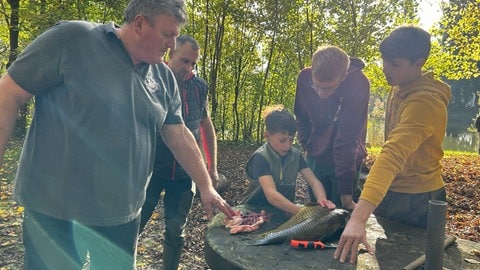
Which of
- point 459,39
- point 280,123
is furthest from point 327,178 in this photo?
point 459,39

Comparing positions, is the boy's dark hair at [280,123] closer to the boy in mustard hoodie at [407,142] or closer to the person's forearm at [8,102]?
the boy in mustard hoodie at [407,142]

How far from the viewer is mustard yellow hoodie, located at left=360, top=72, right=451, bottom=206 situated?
6.69ft

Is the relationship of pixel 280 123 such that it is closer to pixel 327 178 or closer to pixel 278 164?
pixel 278 164

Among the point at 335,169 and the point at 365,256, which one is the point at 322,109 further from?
the point at 365,256

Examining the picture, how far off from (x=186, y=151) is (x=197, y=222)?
362 cm

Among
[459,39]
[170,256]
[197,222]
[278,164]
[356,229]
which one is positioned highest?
[459,39]

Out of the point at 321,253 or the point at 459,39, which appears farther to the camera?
the point at 459,39

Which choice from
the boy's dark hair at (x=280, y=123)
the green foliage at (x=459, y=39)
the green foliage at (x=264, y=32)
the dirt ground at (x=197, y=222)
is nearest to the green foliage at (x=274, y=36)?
the green foliage at (x=264, y=32)

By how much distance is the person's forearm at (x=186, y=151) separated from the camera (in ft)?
8.23

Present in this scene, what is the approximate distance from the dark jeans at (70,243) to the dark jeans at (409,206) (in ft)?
5.63

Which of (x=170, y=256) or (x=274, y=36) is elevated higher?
(x=274, y=36)

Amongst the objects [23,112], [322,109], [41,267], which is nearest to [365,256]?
[322,109]

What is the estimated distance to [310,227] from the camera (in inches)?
92.4

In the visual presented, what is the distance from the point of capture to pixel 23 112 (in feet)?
43.1
